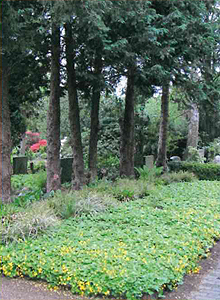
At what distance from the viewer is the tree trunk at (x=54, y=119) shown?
9023mm

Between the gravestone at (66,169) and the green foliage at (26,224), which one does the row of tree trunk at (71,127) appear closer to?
the gravestone at (66,169)

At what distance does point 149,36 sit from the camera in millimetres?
8641

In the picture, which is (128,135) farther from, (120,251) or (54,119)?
(120,251)

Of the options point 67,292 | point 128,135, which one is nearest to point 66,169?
point 128,135

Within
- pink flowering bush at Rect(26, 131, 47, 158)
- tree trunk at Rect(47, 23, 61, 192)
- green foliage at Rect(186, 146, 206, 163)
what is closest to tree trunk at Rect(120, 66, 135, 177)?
tree trunk at Rect(47, 23, 61, 192)

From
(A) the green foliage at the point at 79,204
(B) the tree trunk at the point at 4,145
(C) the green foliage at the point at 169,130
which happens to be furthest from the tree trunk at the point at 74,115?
(C) the green foliage at the point at 169,130

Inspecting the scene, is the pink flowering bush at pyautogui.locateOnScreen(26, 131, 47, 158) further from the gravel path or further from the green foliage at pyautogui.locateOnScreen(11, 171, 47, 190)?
the gravel path

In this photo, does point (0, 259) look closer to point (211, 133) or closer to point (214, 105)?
point (214, 105)

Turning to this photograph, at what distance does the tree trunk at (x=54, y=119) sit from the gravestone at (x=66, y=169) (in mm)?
3125

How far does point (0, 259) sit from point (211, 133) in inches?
748

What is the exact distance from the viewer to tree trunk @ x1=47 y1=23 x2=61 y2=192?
355 inches

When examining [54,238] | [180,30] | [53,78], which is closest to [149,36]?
[180,30]

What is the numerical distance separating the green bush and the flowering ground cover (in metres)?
6.87

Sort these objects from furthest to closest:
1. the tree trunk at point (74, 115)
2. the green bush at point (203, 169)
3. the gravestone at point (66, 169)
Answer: the green bush at point (203, 169) < the gravestone at point (66, 169) < the tree trunk at point (74, 115)
